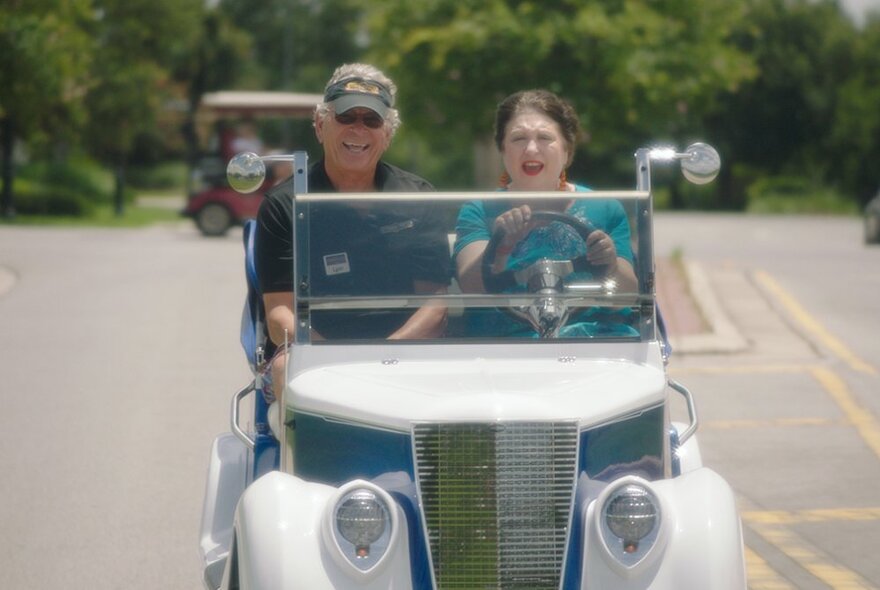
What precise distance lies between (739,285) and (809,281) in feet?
4.87

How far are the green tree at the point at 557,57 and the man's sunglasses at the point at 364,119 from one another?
1392cm

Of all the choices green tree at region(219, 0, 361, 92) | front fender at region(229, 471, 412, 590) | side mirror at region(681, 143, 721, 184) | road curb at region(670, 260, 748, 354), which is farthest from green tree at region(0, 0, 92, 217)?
green tree at region(219, 0, 361, 92)

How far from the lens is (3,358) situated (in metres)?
12.9

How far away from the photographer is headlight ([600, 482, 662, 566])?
4039mm

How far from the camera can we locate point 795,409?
35.5ft

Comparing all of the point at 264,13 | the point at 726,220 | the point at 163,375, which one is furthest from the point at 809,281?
the point at 264,13

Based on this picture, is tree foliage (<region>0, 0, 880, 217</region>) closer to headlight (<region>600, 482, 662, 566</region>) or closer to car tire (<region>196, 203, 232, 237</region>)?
car tire (<region>196, 203, 232, 237</region>)

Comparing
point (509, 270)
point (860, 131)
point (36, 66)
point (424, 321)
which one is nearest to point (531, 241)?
point (509, 270)

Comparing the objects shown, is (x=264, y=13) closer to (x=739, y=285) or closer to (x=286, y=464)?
(x=739, y=285)

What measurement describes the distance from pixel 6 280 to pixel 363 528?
17.0 m

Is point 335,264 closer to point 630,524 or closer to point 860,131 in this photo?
point 630,524

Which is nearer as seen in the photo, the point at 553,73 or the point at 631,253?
the point at 631,253

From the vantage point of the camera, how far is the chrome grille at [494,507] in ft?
13.6

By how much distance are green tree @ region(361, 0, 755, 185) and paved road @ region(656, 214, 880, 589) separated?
8.64 feet
